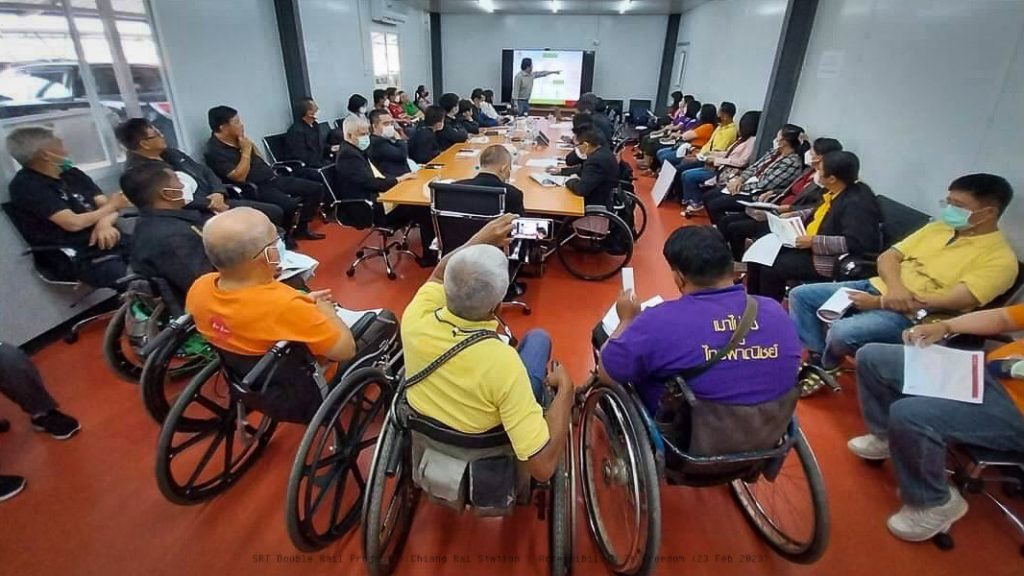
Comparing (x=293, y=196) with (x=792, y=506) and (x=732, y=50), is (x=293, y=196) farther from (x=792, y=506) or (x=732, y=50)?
(x=732, y=50)

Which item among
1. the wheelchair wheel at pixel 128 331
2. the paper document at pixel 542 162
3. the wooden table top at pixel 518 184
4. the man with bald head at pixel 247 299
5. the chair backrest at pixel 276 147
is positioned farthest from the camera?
the chair backrest at pixel 276 147

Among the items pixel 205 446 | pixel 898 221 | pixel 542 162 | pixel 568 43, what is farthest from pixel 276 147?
pixel 568 43

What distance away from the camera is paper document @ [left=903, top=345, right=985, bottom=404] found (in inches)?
59.0

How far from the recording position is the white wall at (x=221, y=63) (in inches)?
140

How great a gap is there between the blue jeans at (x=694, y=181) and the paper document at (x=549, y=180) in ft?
6.67

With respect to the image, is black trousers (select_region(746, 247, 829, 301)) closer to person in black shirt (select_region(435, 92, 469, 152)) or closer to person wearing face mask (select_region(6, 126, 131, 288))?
person wearing face mask (select_region(6, 126, 131, 288))

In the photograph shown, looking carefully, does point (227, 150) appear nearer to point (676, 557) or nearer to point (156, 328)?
point (156, 328)

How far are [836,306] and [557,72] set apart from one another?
31.8 ft

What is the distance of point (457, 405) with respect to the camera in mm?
1119

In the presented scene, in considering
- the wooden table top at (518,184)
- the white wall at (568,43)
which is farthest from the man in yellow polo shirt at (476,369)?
the white wall at (568,43)

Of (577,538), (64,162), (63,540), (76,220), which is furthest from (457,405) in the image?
(64,162)

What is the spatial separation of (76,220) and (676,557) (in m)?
3.16

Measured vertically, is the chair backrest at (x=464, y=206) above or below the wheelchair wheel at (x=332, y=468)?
above

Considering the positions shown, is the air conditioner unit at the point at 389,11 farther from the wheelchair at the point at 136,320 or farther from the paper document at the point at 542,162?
the wheelchair at the point at 136,320
